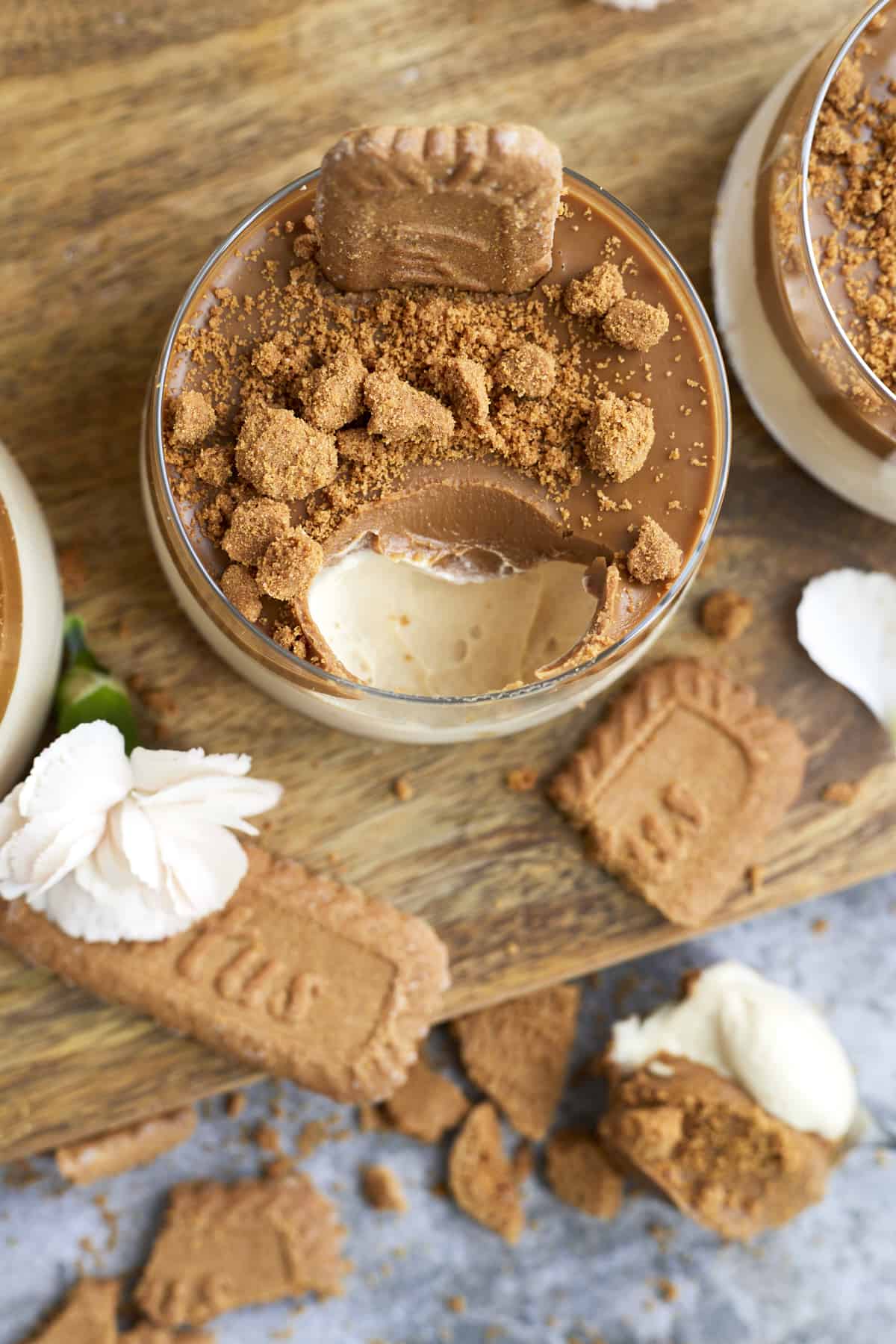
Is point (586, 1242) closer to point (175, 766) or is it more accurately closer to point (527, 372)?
point (175, 766)

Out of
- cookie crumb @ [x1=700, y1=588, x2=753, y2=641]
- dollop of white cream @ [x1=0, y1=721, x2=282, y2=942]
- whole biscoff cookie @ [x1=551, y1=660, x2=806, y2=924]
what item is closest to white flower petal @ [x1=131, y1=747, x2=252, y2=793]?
dollop of white cream @ [x1=0, y1=721, x2=282, y2=942]

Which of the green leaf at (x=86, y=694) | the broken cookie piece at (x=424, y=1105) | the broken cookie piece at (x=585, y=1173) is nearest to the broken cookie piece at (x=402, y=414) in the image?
the green leaf at (x=86, y=694)

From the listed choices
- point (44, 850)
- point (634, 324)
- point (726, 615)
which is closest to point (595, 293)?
point (634, 324)

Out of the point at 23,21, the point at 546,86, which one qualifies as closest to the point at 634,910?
the point at 546,86

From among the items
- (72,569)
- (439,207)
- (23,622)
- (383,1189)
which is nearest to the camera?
(439,207)

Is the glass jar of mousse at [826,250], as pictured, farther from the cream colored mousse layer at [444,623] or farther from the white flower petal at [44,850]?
the white flower petal at [44,850]
